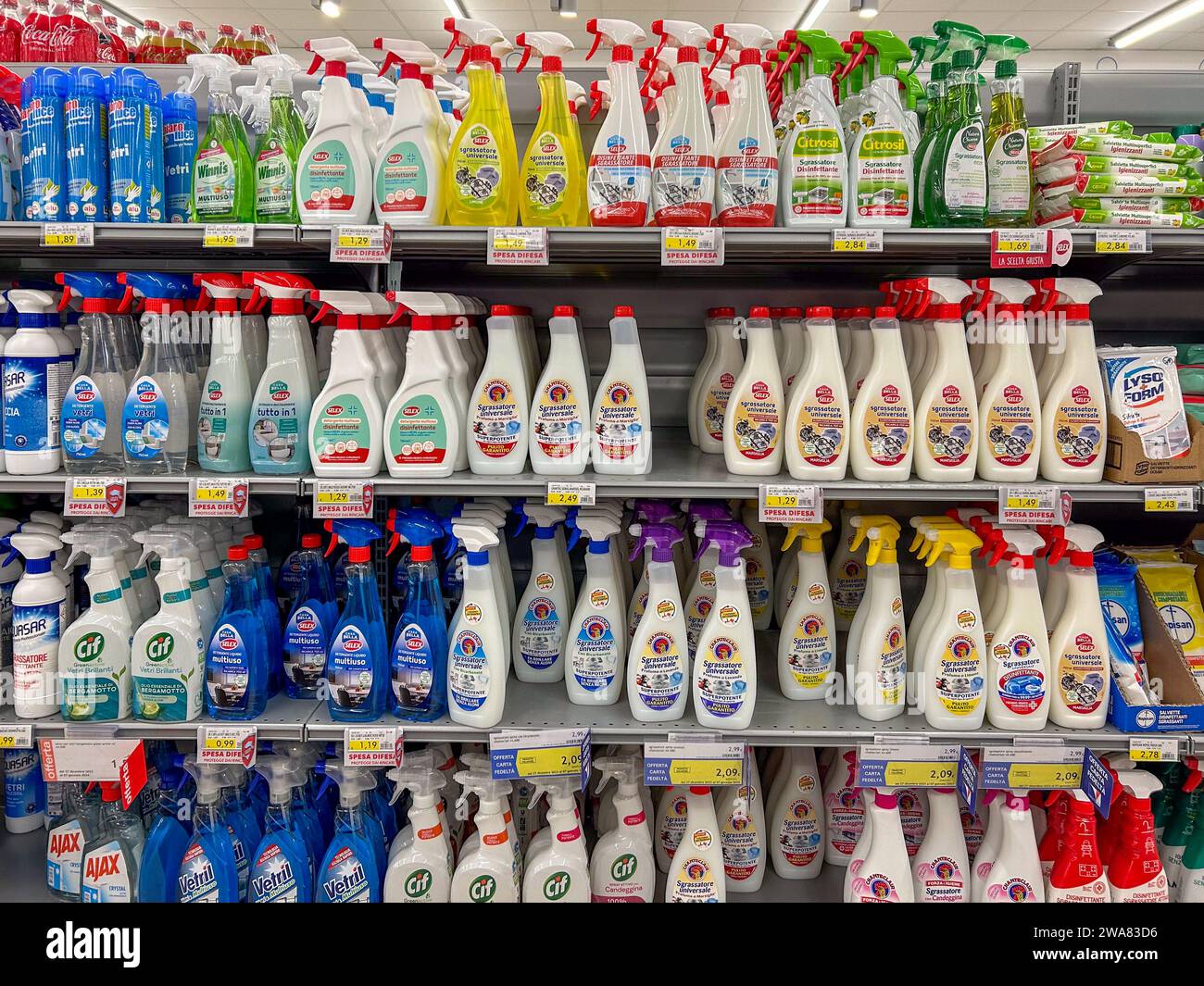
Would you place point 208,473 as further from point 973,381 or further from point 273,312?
point 973,381

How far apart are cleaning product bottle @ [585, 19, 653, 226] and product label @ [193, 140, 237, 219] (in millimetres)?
765

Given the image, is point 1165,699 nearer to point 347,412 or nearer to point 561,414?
point 561,414

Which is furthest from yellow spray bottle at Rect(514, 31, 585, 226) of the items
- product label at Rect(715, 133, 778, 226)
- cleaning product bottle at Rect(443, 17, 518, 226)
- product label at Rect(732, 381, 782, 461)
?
product label at Rect(732, 381, 782, 461)

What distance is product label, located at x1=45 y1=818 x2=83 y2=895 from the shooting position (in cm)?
189

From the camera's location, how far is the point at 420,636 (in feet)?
5.93

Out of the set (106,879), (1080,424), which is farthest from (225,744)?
(1080,424)

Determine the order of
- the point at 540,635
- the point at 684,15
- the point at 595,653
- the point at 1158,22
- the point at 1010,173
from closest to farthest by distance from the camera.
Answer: the point at 1010,173
the point at 595,653
the point at 540,635
the point at 684,15
the point at 1158,22

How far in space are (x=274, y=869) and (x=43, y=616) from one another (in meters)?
0.74

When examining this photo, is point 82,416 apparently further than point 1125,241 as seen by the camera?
Yes

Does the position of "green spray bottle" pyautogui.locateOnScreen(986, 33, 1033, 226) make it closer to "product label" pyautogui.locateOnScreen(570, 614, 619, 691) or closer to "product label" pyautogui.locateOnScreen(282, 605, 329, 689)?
"product label" pyautogui.locateOnScreen(570, 614, 619, 691)

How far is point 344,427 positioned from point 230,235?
430 mm

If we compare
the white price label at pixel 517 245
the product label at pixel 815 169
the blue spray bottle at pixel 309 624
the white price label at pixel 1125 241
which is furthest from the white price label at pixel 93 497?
the white price label at pixel 1125 241

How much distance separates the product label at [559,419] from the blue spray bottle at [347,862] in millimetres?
811
